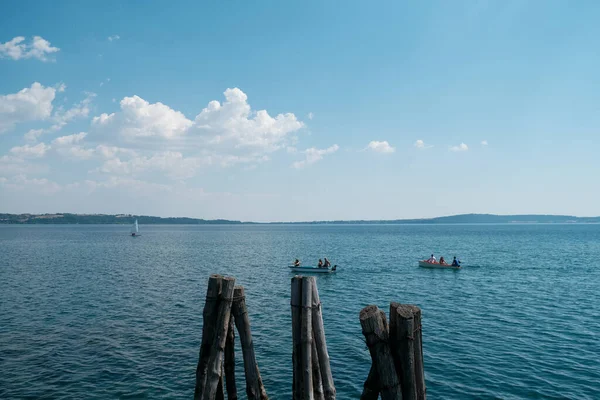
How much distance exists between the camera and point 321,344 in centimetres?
977

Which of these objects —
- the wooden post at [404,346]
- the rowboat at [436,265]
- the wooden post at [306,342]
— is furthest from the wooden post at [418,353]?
the rowboat at [436,265]

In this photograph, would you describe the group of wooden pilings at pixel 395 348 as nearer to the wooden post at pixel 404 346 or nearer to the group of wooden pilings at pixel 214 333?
the wooden post at pixel 404 346

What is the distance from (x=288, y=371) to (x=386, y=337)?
511 inches

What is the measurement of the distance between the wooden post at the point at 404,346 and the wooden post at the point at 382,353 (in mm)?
140

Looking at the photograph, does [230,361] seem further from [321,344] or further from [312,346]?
[321,344]

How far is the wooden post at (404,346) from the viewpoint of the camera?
8.08m

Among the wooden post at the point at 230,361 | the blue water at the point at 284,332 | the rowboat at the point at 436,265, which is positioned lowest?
the blue water at the point at 284,332

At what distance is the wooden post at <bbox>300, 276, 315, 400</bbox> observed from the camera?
9.55 metres

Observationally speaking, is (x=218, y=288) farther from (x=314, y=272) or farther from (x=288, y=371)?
(x=314, y=272)

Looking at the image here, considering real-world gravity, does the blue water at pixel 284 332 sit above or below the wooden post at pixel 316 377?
below

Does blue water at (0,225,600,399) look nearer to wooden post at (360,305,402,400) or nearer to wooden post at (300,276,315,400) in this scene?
wooden post at (300,276,315,400)

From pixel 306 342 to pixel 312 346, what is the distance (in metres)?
0.40

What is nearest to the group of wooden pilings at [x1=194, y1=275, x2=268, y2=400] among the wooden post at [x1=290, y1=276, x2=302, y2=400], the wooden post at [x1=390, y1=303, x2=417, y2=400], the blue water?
the wooden post at [x1=290, y1=276, x2=302, y2=400]

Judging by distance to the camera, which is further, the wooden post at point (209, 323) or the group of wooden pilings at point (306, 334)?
the wooden post at point (209, 323)
